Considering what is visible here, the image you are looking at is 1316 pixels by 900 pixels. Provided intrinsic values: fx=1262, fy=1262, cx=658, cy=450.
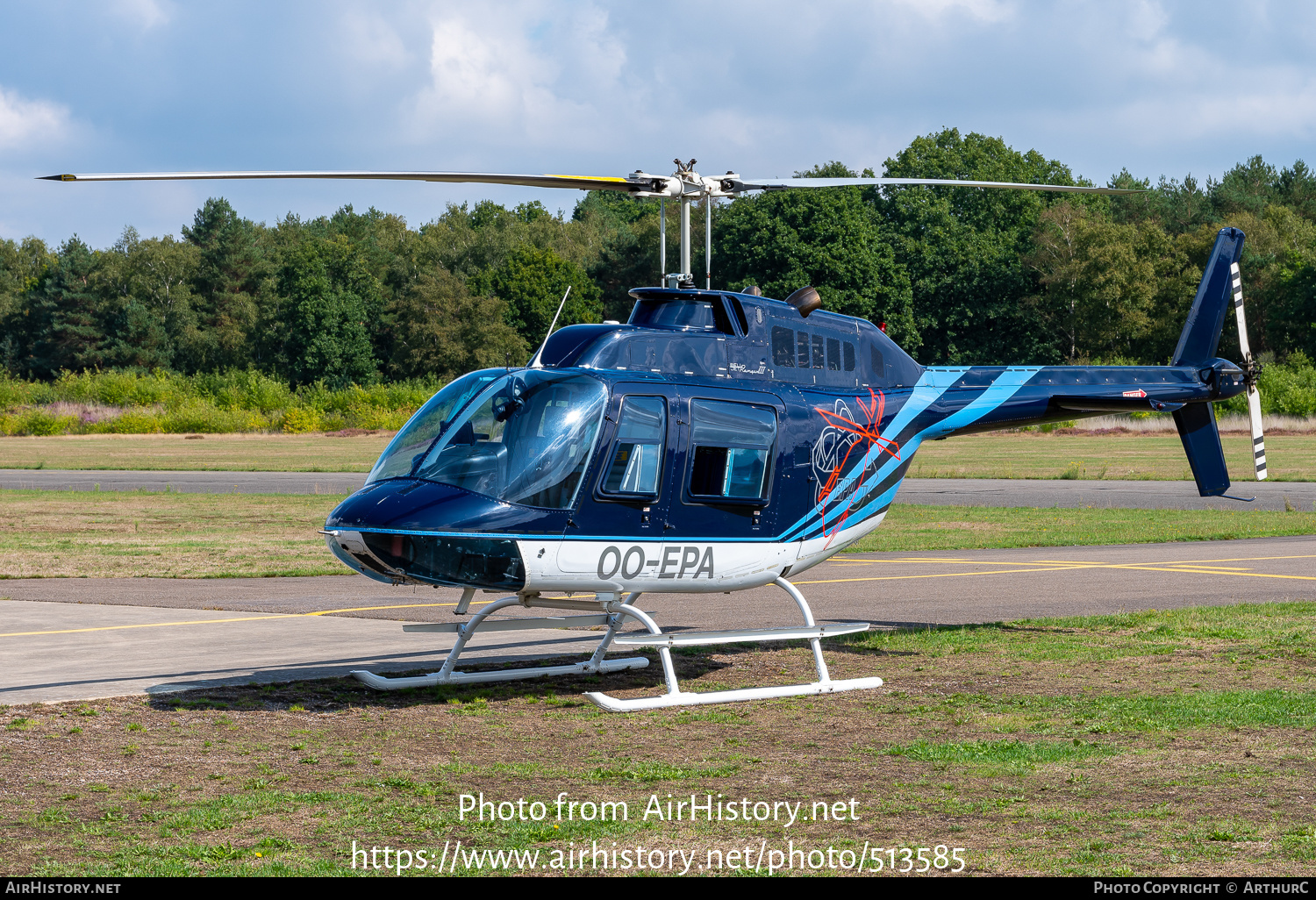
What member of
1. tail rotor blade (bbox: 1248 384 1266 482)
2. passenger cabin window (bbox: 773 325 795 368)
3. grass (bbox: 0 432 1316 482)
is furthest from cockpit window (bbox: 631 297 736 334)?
grass (bbox: 0 432 1316 482)

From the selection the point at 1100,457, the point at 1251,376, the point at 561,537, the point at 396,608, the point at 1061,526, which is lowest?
the point at 1061,526

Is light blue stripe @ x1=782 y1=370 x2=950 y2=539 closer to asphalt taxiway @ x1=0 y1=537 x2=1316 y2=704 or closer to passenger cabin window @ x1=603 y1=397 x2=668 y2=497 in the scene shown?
passenger cabin window @ x1=603 y1=397 x2=668 y2=497

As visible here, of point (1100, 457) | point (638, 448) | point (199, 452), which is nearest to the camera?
point (638, 448)

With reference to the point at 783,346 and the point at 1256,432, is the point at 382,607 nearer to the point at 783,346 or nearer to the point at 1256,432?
Answer: the point at 783,346

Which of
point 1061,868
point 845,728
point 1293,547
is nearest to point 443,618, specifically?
point 845,728

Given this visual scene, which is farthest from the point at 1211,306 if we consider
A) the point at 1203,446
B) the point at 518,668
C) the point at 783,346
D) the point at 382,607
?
the point at 382,607

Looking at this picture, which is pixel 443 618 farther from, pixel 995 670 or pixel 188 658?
pixel 995 670

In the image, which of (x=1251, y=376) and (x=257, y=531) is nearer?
(x=1251, y=376)

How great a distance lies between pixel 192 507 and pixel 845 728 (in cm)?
→ 2674

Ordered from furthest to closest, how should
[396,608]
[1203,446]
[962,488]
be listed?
[962,488] → [396,608] → [1203,446]

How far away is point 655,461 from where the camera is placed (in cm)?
1045

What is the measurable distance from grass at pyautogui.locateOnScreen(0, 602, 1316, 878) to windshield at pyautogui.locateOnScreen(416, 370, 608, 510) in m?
1.89

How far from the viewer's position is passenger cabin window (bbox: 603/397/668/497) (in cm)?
1027

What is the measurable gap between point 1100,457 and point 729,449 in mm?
46957
